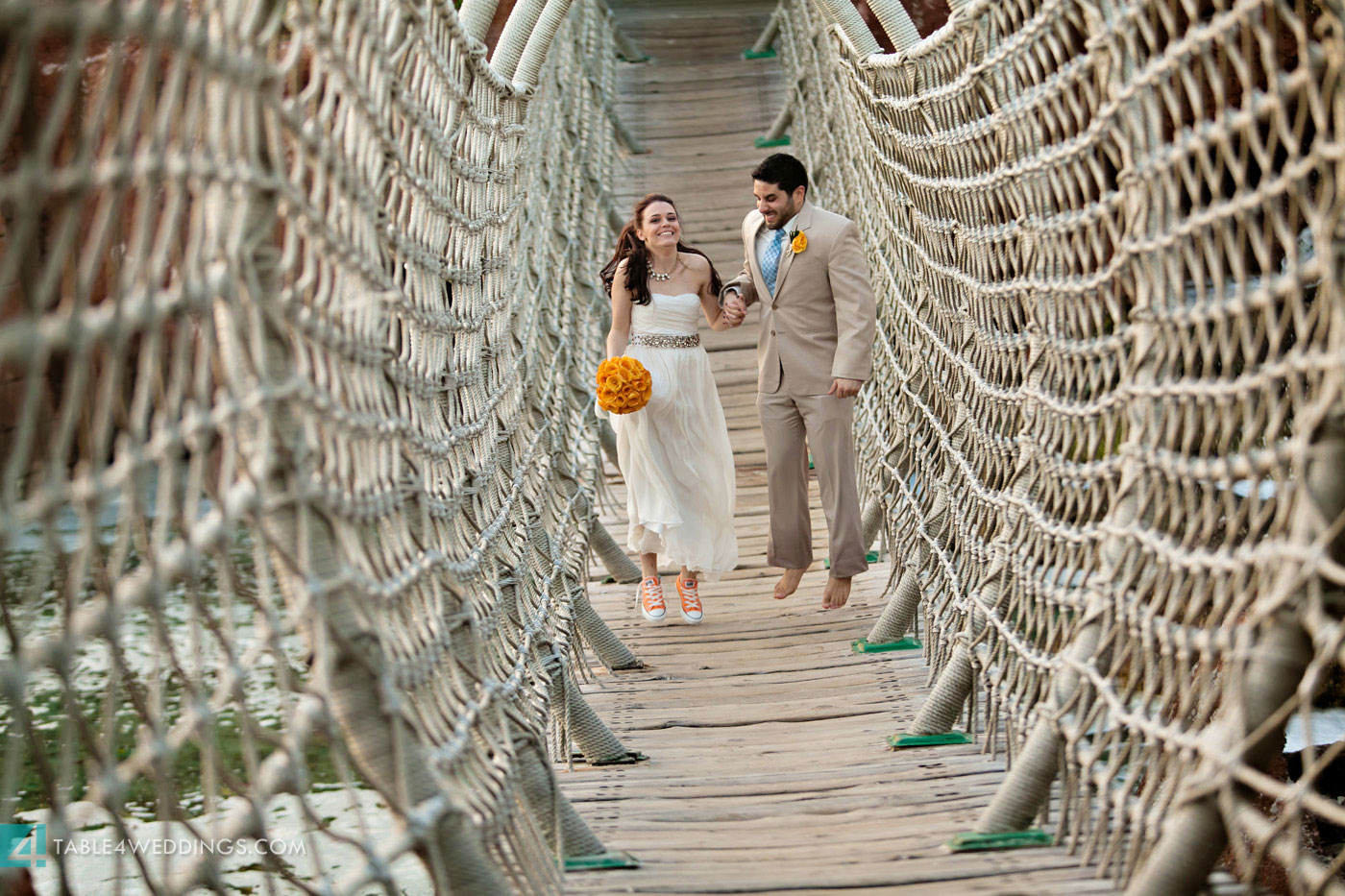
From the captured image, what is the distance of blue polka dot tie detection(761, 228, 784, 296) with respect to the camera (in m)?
3.37

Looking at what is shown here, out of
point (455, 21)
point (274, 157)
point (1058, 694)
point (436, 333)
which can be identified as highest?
point (455, 21)

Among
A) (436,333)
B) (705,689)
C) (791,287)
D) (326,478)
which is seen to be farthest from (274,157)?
(791,287)

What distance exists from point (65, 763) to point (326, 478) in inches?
13.6

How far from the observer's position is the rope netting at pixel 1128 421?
1096mm

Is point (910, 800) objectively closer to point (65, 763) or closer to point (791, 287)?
point (65, 763)

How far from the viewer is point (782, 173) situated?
3291 mm

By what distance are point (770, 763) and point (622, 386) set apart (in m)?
1.26

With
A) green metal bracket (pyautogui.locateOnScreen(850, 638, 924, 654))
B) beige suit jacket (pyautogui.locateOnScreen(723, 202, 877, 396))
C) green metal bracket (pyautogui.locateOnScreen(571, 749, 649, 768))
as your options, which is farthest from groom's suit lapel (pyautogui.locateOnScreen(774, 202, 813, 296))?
green metal bracket (pyautogui.locateOnScreen(571, 749, 649, 768))

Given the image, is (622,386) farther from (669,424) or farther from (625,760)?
(625,760)

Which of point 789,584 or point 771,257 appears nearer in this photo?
point 771,257

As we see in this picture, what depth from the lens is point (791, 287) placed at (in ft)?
10.9

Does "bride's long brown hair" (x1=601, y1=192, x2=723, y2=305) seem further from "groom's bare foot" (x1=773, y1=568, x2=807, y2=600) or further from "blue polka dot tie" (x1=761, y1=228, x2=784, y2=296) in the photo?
"groom's bare foot" (x1=773, y1=568, x2=807, y2=600)

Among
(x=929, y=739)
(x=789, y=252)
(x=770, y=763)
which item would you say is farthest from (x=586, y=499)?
(x=929, y=739)

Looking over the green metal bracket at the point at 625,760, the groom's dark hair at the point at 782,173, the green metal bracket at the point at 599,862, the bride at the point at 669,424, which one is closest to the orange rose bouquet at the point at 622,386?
the bride at the point at 669,424
